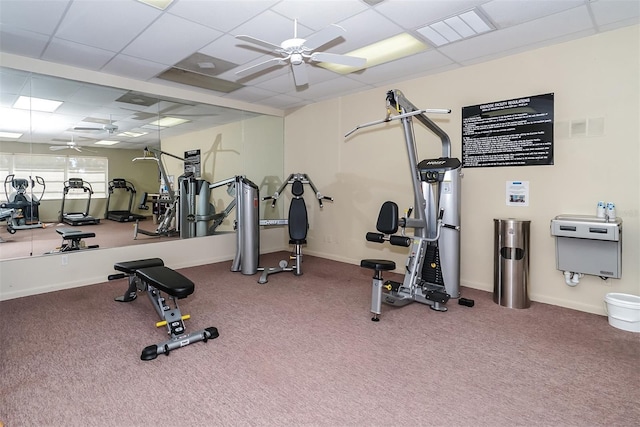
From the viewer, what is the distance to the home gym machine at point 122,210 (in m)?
4.62

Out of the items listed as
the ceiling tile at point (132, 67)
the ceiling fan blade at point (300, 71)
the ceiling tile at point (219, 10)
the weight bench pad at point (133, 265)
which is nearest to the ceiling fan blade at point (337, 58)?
the ceiling fan blade at point (300, 71)

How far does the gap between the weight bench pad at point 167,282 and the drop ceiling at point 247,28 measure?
82.3 inches

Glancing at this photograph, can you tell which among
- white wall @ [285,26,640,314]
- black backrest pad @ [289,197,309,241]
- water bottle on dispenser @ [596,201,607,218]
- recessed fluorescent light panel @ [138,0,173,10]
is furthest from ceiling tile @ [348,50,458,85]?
recessed fluorescent light panel @ [138,0,173,10]

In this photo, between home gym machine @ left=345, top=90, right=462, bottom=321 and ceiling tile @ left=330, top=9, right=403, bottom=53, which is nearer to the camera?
ceiling tile @ left=330, top=9, right=403, bottom=53

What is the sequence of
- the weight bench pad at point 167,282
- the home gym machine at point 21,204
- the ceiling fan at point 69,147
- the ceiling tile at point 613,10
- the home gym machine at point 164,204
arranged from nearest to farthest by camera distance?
the weight bench pad at point 167,282 → the ceiling tile at point 613,10 → the home gym machine at point 21,204 → the ceiling fan at point 69,147 → the home gym machine at point 164,204

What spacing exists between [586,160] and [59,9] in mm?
4674

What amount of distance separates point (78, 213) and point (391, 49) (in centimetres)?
427

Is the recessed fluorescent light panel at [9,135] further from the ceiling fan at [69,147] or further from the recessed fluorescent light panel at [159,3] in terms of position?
the recessed fluorescent light panel at [159,3]

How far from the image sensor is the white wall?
3018 mm

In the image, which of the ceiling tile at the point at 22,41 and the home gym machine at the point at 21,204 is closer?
the ceiling tile at the point at 22,41

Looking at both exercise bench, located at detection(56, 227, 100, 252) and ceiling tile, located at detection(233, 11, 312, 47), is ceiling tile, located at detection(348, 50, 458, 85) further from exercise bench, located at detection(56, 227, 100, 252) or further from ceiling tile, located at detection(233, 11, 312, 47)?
exercise bench, located at detection(56, 227, 100, 252)

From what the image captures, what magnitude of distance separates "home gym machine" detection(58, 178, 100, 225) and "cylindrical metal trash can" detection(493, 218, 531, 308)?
16.0 feet

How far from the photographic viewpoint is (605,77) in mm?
3082

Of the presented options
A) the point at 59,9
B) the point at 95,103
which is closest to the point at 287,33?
the point at 59,9
